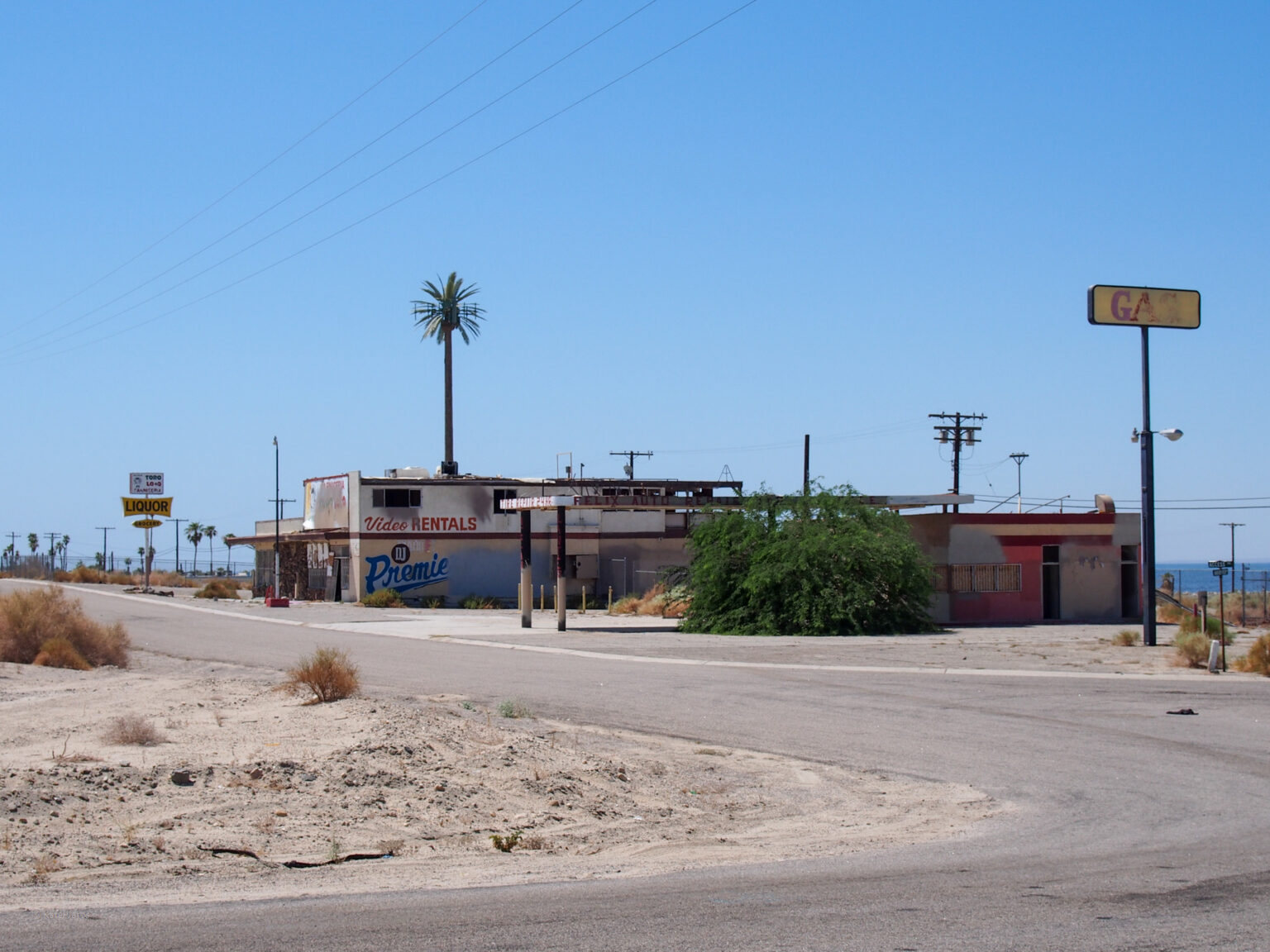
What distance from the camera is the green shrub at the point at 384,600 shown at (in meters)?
55.5

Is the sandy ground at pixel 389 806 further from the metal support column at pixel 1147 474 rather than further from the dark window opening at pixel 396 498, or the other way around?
the dark window opening at pixel 396 498

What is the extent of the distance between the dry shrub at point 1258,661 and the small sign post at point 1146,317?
29.1 ft

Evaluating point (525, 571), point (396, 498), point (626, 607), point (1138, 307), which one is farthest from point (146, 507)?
point (1138, 307)

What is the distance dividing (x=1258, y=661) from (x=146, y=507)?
6216cm

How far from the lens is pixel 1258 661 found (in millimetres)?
24516

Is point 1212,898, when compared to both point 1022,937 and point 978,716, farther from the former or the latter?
point 978,716

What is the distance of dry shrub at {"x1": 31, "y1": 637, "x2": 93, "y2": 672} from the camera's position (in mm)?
22594

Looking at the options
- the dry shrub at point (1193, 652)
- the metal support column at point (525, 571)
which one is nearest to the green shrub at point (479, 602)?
the metal support column at point (525, 571)

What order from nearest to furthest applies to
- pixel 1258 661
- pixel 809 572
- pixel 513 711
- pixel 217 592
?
pixel 513 711
pixel 1258 661
pixel 809 572
pixel 217 592

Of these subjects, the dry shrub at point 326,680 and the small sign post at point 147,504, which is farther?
the small sign post at point 147,504

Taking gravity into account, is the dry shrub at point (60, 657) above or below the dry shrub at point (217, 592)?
above

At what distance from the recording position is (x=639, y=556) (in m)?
60.5

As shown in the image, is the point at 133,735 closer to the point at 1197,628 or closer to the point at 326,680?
the point at 326,680

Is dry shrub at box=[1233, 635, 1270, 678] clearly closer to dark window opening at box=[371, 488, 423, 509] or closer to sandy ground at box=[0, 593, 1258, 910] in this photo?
sandy ground at box=[0, 593, 1258, 910]
